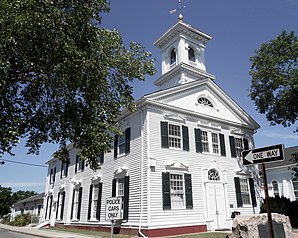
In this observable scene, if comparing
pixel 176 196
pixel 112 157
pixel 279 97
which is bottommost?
pixel 176 196

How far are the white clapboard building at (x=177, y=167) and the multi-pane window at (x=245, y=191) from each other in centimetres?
7

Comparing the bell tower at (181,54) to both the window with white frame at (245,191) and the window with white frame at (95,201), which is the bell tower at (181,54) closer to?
the window with white frame at (245,191)

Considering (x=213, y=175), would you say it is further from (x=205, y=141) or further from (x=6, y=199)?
(x=6, y=199)

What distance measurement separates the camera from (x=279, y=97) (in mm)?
19234

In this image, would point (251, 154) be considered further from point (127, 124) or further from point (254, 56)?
point (254, 56)

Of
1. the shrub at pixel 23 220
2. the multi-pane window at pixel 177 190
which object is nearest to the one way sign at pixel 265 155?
the multi-pane window at pixel 177 190

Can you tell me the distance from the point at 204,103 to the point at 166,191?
7576mm

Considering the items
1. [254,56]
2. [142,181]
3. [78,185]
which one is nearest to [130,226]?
[142,181]

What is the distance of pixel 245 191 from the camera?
19219mm

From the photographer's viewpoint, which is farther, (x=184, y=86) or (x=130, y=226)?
(x=184, y=86)

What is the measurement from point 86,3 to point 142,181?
372 inches

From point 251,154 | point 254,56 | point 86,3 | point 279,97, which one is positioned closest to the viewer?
point 251,154

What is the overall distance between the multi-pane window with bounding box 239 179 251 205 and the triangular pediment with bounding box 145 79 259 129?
4.39m

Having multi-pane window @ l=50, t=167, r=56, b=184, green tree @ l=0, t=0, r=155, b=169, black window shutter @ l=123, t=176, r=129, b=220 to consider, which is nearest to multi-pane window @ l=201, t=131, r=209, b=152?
black window shutter @ l=123, t=176, r=129, b=220
